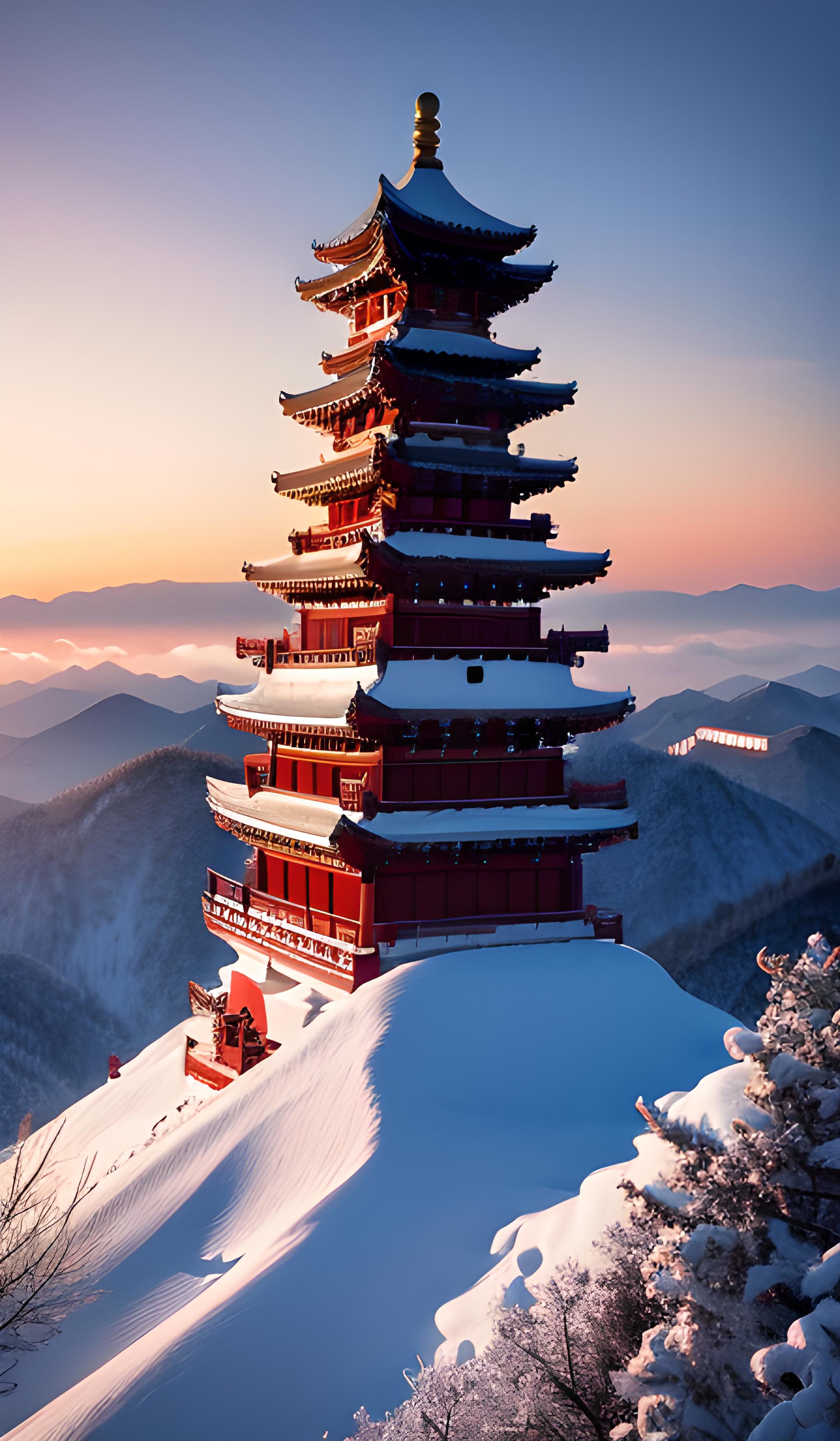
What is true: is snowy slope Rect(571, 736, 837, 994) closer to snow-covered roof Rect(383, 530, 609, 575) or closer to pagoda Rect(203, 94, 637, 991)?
pagoda Rect(203, 94, 637, 991)

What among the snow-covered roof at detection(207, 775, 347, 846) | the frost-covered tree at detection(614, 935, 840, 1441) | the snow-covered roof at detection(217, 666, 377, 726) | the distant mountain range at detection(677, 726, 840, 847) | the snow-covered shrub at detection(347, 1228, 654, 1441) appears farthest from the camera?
the distant mountain range at detection(677, 726, 840, 847)

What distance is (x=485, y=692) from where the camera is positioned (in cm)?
2339

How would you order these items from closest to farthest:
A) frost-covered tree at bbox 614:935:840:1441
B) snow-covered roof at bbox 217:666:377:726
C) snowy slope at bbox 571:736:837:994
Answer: frost-covered tree at bbox 614:935:840:1441 < snow-covered roof at bbox 217:666:377:726 < snowy slope at bbox 571:736:837:994

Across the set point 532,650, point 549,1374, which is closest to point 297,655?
point 532,650

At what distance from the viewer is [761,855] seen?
53.7 m

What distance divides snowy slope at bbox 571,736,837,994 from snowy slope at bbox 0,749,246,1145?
2705 cm

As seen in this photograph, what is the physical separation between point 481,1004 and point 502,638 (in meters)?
9.99

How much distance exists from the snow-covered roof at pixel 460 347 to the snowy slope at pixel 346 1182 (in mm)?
15185

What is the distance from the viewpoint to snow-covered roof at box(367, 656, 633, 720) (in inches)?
877

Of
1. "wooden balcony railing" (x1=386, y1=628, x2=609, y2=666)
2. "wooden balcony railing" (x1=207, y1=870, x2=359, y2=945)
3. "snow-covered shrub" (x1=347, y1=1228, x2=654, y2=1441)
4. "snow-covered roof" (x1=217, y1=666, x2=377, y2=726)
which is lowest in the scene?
"wooden balcony railing" (x1=207, y1=870, x2=359, y2=945)

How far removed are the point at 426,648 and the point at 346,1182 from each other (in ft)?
42.2

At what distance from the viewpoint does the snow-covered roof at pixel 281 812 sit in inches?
905

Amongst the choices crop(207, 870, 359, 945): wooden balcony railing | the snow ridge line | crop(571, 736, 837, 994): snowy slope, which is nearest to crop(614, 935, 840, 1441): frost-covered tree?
the snow ridge line

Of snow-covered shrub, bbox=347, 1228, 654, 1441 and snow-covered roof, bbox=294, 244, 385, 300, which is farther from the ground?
snow-covered roof, bbox=294, 244, 385, 300
